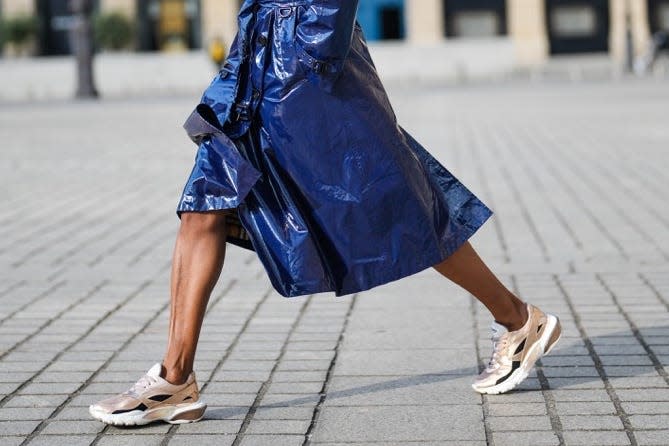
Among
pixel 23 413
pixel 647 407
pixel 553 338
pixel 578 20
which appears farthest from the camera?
pixel 578 20

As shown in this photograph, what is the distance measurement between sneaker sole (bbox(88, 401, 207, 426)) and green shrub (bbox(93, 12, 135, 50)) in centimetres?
4369

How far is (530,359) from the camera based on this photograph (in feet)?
14.6

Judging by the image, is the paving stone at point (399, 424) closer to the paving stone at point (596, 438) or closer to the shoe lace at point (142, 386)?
the paving stone at point (596, 438)

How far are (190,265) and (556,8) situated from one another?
45.0 m

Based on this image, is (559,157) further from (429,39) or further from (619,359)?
(429,39)

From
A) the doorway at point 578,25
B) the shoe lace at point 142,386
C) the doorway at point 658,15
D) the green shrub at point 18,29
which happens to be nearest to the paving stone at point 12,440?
the shoe lace at point 142,386

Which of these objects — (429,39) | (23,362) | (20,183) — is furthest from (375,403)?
(429,39)

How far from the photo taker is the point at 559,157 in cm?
1362

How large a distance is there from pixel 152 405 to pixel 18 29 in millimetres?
44449

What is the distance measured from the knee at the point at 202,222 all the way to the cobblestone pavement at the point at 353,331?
597 millimetres

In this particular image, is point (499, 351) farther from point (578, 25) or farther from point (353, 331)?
point (578, 25)

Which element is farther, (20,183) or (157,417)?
(20,183)

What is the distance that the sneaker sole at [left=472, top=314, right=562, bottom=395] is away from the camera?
438 cm

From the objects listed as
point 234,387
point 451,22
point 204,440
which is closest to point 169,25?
point 451,22
